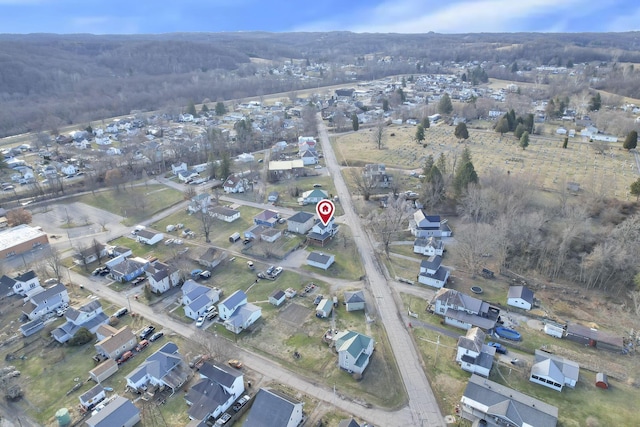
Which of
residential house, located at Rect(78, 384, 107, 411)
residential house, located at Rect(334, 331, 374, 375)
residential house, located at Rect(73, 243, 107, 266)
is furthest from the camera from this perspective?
residential house, located at Rect(73, 243, 107, 266)

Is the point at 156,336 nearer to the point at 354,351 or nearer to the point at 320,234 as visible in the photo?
the point at 354,351

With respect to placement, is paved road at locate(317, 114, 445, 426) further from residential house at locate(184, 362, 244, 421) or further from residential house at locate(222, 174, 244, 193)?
residential house at locate(222, 174, 244, 193)

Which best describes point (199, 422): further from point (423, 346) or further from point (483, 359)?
point (483, 359)

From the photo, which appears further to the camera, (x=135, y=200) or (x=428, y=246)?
(x=135, y=200)

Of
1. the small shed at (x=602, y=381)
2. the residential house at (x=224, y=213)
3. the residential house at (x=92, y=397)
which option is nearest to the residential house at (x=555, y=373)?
the small shed at (x=602, y=381)

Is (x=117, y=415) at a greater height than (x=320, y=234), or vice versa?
(x=320, y=234)

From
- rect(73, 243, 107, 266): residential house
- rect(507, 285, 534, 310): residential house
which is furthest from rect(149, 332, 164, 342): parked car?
rect(507, 285, 534, 310): residential house

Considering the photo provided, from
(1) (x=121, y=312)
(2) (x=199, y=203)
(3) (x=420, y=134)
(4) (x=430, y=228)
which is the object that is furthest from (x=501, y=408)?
(3) (x=420, y=134)
